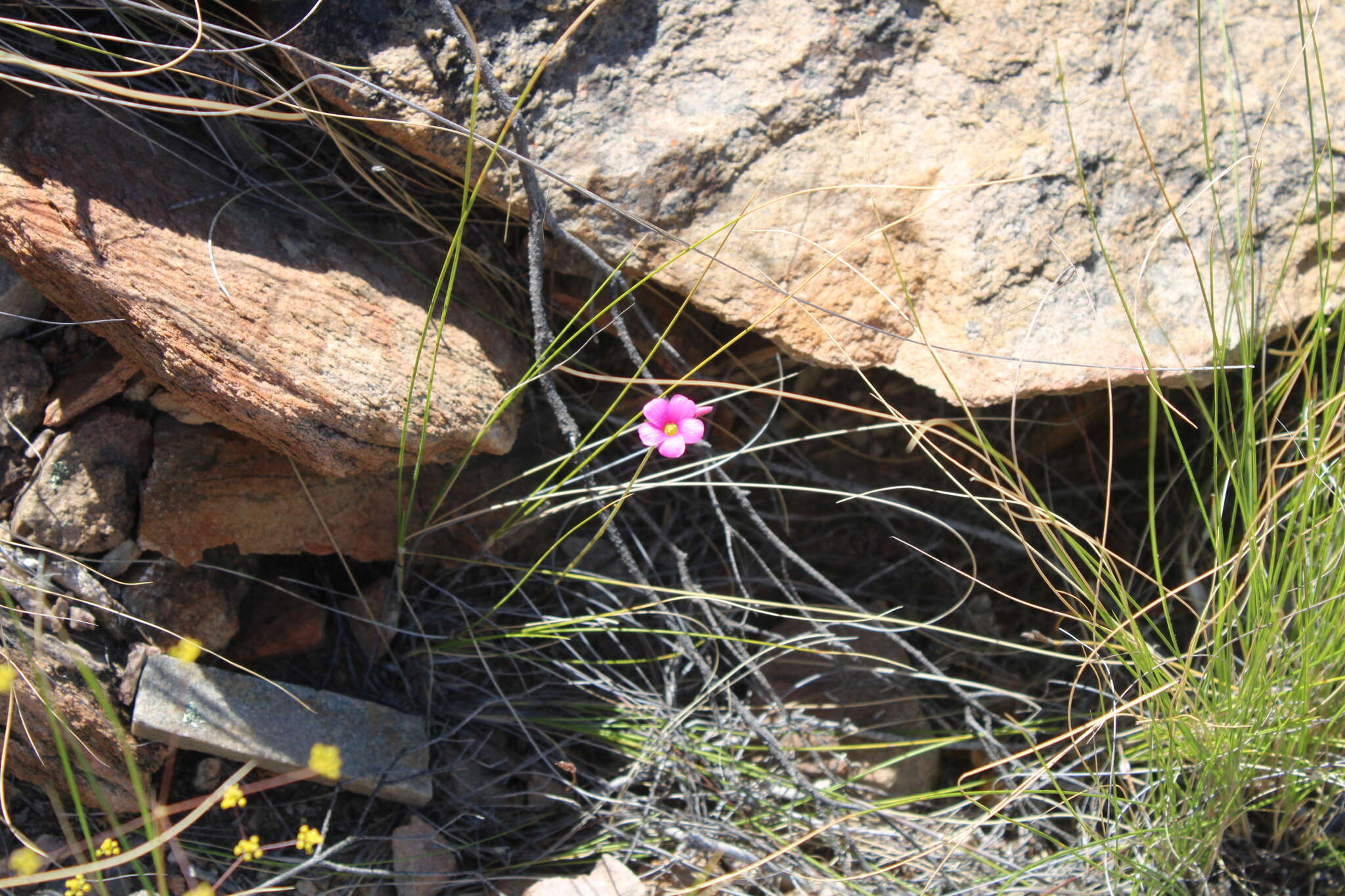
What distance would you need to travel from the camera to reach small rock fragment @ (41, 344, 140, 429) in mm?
1492

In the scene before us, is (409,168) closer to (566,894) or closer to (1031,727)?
(566,894)

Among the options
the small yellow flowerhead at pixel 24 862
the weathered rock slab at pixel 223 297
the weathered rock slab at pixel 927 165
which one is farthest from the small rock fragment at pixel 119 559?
the weathered rock slab at pixel 927 165

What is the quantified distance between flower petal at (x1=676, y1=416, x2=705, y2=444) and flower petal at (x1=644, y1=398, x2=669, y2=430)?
0.03m

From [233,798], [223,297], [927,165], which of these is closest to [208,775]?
[233,798]

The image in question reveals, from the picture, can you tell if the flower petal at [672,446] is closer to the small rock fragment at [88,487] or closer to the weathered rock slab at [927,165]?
the weathered rock slab at [927,165]

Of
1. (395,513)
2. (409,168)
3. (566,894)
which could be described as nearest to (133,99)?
(409,168)

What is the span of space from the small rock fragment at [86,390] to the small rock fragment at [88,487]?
0.02 metres

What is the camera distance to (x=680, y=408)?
59.4 inches

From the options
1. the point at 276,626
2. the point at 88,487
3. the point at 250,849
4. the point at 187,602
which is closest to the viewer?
the point at 250,849

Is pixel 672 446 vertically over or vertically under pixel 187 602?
over

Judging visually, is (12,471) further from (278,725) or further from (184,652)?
(278,725)

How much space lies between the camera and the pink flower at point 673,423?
1.47 meters

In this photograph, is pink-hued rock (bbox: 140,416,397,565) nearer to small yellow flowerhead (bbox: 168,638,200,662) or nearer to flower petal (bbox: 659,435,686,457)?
small yellow flowerhead (bbox: 168,638,200,662)

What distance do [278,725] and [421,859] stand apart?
1.17 feet
